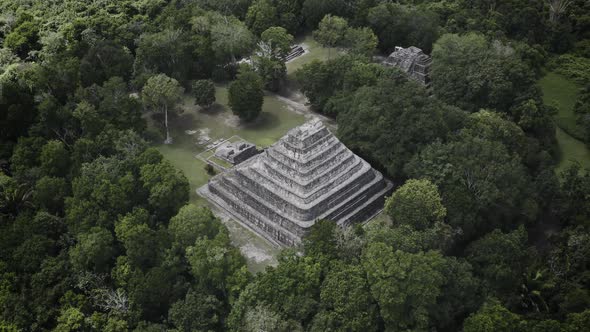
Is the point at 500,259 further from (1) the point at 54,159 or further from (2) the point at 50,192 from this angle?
(1) the point at 54,159

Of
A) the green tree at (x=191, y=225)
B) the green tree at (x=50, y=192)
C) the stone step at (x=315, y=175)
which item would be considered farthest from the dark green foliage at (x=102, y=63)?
the stone step at (x=315, y=175)

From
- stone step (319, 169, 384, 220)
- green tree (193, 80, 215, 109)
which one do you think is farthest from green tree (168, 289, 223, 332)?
green tree (193, 80, 215, 109)

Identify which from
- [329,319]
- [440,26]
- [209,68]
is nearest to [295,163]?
[329,319]

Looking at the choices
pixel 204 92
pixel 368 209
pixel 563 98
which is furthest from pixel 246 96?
pixel 563 98

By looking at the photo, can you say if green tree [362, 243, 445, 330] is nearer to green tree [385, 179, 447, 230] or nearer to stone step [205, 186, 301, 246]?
green tree [385, 179, 447, 230]

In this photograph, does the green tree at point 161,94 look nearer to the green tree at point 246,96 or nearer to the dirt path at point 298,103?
the green tree at point 246,96

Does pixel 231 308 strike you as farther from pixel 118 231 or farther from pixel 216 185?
pixel 216 185
